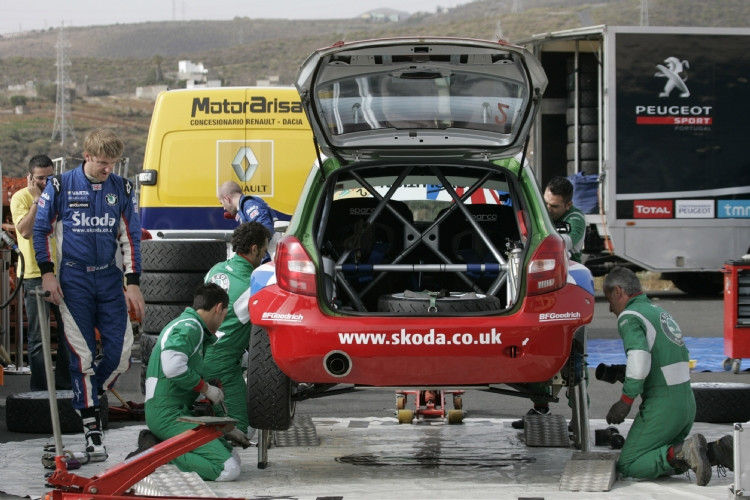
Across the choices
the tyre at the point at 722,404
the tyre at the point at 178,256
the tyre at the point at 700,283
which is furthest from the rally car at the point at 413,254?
the tyre at the point at 700,283

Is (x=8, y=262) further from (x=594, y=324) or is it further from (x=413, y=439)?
(x=594, y=324)

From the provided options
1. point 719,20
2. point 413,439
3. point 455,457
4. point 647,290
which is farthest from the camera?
point 719,20

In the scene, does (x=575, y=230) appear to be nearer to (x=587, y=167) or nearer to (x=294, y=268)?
(x=294, y=268)

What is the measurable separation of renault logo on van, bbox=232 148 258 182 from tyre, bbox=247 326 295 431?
5787 millimetres

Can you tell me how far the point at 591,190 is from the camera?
56.9 feet

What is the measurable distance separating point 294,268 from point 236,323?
1068mm

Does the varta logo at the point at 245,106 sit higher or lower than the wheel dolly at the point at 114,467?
higher

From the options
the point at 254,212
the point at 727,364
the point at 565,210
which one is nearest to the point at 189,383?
the point at 565,210

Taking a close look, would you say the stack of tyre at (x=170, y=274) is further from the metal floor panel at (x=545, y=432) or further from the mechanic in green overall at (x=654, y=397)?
Result: the mechanic in green overall at (x=654, y=397)

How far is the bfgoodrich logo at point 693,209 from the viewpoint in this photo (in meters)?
17.1

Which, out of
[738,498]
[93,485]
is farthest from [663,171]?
[93,485]

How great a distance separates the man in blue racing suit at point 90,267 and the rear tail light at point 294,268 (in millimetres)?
1399

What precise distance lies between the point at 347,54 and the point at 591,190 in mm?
11184

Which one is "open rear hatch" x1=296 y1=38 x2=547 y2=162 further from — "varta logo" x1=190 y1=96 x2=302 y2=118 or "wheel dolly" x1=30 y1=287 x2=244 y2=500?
"varta logo" x1=190 y1=96 x2=302 y2=118
